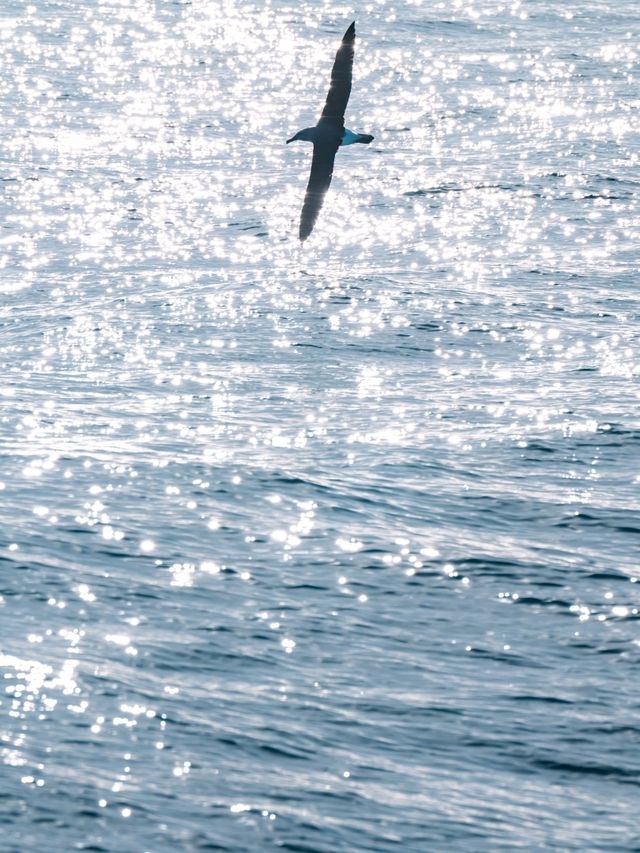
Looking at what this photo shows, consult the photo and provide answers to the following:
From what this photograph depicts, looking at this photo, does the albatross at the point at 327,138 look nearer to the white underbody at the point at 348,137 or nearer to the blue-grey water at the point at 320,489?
the white underbody at the point at 348,137

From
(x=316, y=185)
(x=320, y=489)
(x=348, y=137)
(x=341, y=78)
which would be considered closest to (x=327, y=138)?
(x=348, y=137)

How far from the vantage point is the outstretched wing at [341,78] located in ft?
67.5

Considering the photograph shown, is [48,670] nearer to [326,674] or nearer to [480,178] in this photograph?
[326,674]

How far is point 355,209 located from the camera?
169 ft

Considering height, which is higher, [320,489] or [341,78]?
[341,78]

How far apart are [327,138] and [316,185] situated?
0.90 m

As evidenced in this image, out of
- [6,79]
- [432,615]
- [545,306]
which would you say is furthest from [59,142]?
[432,615]

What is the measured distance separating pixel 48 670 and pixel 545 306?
22732 mm

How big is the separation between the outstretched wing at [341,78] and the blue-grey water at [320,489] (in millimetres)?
7302

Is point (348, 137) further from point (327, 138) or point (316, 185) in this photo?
point (316, 185)

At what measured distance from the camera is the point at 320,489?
28109mm

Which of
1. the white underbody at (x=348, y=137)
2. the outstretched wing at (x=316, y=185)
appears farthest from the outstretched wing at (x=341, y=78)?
the outstretched wing at (x=316, y=185)

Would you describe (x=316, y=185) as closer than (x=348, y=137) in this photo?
Yes

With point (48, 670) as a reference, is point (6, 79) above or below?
above
